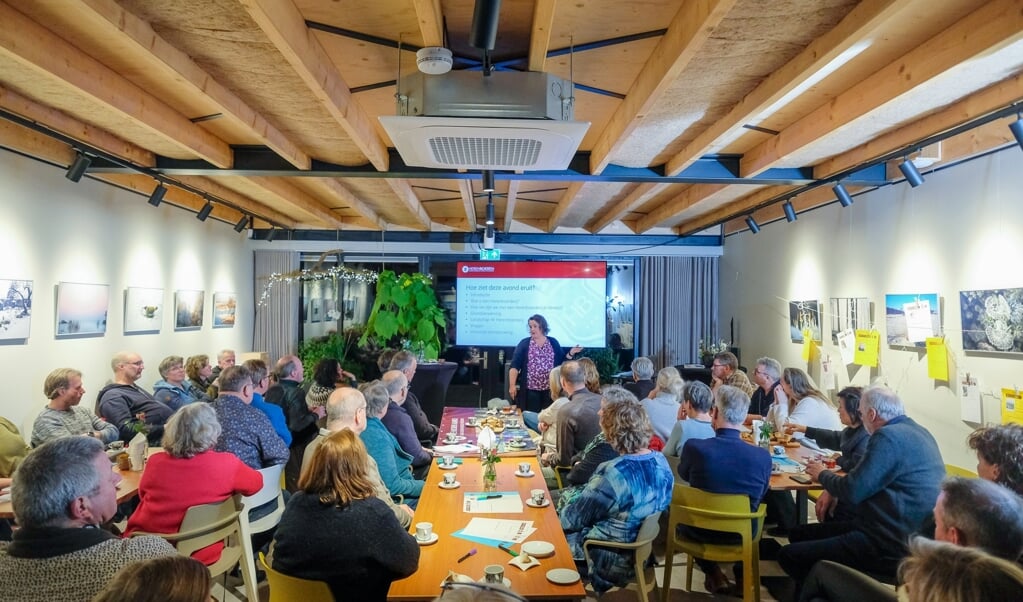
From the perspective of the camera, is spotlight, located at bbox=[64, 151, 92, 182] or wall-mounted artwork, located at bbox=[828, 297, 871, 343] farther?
wall-mounted artwork, located at bbox=[828, 297, 871, 343]

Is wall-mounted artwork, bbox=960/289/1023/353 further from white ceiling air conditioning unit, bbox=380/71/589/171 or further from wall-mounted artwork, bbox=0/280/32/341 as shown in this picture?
wall-mounted artwork, bbox=0/280/32/341

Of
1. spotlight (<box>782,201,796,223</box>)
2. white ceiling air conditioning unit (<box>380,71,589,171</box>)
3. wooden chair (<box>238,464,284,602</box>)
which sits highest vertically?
spotlight (<box>782,201,796,223</box>)

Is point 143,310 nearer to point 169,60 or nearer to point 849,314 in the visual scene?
point 169,60

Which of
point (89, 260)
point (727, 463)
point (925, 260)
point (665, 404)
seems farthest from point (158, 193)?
point (925, 260)

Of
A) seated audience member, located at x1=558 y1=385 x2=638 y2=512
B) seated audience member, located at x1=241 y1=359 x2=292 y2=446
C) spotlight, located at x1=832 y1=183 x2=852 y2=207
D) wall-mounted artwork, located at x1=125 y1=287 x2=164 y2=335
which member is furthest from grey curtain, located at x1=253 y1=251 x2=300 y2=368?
spotlight, located at x1=832 y1=183 x2=852 y2=207

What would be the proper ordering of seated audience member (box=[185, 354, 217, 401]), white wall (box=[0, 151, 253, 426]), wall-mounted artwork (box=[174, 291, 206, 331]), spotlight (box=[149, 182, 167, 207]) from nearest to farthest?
white wall (box=[0, 151, 253, 426])
spotlight (box=[149, 182, 167, 207])
seated audience member (box=[185, 354, 217, 401])
wall-mounted artwork (box=[174, 291, 206, 331])

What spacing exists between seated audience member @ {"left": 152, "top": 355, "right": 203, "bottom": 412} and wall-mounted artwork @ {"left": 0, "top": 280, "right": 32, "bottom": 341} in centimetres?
108

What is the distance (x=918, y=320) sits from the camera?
4469mm

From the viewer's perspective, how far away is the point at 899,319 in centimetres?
468

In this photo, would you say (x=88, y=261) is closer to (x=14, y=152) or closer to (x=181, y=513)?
(x=14, y=152)

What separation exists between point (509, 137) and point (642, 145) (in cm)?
170

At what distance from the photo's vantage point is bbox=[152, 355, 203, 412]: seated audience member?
505 cm

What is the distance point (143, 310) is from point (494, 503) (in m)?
4.65

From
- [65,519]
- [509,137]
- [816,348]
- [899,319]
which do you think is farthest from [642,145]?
[65,519]
